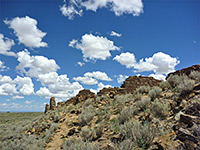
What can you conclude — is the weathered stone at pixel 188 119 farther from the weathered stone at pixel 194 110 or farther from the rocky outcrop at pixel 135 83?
the rocky outcrop at pixel 135 83

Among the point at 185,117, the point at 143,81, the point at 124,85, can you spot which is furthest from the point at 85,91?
the point at 185,117

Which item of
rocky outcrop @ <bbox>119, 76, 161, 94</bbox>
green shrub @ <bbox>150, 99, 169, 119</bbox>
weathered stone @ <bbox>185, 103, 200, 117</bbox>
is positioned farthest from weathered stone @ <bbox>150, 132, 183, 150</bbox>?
rocky outcrop @ <bbox>119, 76, 161, 94</bbox>

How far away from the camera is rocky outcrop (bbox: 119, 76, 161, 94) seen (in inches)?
498

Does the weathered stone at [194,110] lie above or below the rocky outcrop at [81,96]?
below

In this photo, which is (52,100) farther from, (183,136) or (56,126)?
(183,136)

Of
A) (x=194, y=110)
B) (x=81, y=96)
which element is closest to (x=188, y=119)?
(x=194, y=110)

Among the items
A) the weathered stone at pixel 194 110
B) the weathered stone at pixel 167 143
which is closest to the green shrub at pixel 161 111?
the weathered stone at pixel 194 110

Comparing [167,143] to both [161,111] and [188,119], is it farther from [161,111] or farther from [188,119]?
[161,111]

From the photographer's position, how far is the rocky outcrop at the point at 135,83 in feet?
41.5

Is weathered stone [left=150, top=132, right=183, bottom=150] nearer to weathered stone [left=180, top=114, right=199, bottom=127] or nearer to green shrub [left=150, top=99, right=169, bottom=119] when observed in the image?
weathered stone [left=180, top=114, right=199, bottom=127]

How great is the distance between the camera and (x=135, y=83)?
12734 millimetres

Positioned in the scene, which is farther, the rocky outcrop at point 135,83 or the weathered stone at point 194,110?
the rocky outcrop at point 135,83

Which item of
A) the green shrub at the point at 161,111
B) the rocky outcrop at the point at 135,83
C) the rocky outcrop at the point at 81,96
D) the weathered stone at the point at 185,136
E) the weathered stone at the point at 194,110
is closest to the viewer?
the weathered stone at the point at 185,136

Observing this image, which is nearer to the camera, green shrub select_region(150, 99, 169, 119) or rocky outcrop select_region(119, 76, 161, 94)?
green shrub select_region(150, 99, 169, 119)
